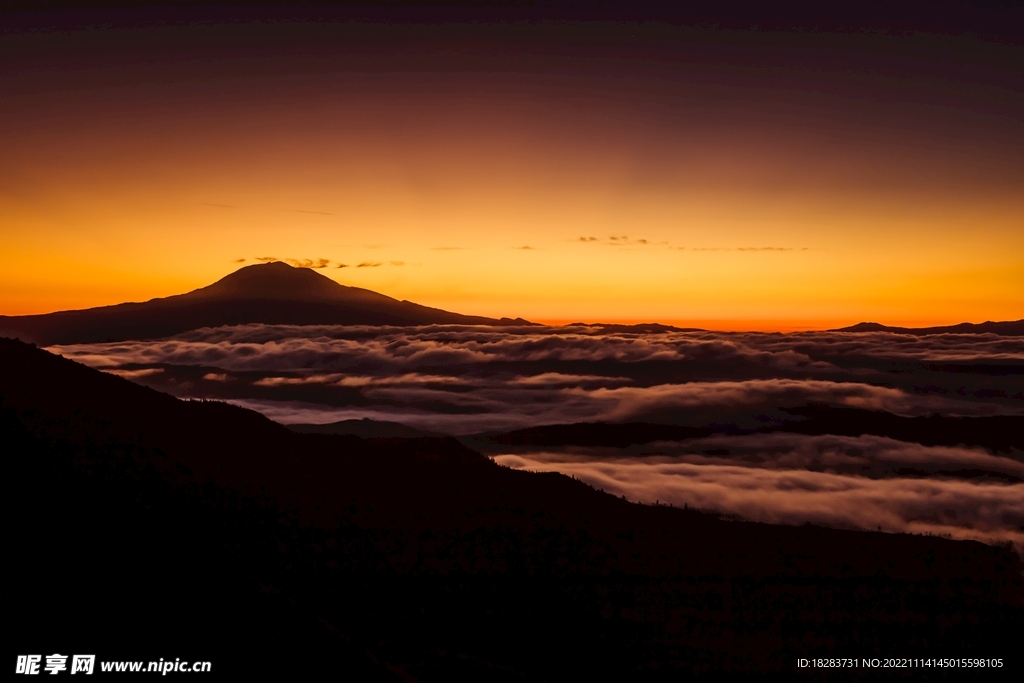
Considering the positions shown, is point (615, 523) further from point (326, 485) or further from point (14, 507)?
point (14, 507)

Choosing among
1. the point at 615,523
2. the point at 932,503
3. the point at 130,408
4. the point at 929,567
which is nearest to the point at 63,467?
the point at 130,408

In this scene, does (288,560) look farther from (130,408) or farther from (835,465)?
(835,465)

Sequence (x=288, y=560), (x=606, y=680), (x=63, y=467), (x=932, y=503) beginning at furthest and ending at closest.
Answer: (x=932, y=503)
(x=288, y=560)
(x=606, y=680)
(x=63, y=467)

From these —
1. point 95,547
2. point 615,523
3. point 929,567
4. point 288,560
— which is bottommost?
point 929,567

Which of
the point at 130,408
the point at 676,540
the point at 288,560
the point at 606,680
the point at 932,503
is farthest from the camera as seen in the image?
the point at 932,503

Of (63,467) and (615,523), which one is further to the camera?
(615,523)

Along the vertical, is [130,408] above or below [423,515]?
above
